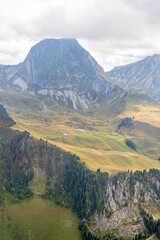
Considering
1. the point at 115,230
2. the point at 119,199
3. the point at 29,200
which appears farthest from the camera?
the point at 119,199

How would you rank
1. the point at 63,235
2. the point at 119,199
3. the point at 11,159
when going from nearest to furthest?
the point at 63,235
the point at 119,199
the point at 11,159

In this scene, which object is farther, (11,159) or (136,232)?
(11,159)

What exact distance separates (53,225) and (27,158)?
7297 cm

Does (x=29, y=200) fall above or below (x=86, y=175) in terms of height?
below

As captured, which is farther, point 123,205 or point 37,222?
point 123,205

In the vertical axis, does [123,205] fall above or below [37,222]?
above

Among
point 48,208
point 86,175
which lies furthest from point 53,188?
point 86,175

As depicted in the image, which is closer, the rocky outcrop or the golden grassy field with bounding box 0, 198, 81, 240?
the golden grassy field with bounding box 0, 198, 81, 240

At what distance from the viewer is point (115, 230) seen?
155250 mm

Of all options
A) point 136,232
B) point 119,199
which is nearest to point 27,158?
point 119,199

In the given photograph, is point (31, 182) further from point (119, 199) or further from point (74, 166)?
point (119, 199)

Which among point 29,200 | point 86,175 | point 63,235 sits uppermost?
point 86,175

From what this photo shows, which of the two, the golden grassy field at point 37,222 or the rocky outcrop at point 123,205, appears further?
the rocky outcrop at point 123,205

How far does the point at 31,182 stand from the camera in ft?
599
